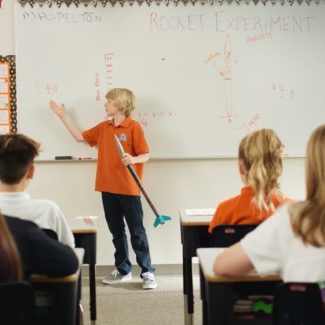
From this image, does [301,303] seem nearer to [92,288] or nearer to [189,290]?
[189,290]

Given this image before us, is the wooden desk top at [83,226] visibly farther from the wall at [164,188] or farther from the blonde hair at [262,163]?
the wall at [164,188]

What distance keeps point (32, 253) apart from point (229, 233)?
0.92 m

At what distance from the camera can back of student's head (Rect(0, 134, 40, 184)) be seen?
6.02 feet

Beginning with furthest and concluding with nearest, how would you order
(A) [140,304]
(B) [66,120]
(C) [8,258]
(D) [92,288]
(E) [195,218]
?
(B) [66,120] < (A) [140,304] < (D) [92,288] < (E) [195,218] < (C) [8,258]

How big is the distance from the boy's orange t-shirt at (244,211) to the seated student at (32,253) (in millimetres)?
824

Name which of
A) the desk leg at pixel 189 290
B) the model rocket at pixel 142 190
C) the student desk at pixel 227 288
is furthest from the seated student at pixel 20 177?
the model rocket at pixel 142 190

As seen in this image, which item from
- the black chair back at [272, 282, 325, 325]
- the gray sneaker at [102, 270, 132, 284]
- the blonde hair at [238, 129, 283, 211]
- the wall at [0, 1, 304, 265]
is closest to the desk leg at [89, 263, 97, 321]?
the gray sneaker at [102, 270, 132, 284]

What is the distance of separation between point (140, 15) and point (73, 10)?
1.76 feet

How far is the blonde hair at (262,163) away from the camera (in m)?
2.12

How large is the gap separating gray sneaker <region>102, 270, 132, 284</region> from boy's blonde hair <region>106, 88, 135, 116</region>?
1298 mm

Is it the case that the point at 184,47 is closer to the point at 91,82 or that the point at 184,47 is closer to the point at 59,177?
the point at 91,82

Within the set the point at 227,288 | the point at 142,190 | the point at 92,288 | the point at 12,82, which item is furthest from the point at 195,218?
the point at 12,82

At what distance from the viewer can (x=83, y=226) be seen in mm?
2537

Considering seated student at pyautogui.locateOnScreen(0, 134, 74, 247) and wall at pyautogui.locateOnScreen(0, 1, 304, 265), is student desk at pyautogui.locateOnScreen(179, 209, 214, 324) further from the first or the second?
wall at pyautogui.locateOnScreen(0, 1, 304, 265)
